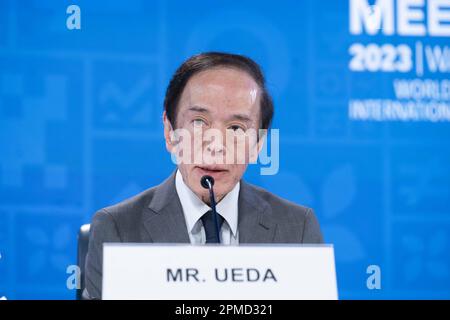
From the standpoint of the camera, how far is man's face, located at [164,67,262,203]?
5.93ft

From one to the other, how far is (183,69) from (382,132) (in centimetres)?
70

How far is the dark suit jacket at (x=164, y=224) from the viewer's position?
1.74 meters

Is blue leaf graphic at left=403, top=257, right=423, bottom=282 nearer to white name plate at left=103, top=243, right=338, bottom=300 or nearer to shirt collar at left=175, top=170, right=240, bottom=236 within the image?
shirt collar at left=175, top=170, right=240, bottom=236

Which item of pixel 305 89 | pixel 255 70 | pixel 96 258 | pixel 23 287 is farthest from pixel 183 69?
pixel 23 287

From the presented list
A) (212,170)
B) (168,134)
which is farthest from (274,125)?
(212,170)

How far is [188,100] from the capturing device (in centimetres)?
191

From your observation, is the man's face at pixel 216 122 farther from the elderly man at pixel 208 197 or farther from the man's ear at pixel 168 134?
the man's ear at pixel 168 134

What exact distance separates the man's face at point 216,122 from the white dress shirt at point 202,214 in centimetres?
2

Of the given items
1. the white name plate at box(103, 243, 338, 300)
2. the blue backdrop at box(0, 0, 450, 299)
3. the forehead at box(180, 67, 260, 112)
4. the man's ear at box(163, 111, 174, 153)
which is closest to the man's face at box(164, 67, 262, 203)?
the forehead at box(180, 67, 260, 112)

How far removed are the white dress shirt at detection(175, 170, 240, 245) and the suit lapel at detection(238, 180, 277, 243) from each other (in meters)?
0.02

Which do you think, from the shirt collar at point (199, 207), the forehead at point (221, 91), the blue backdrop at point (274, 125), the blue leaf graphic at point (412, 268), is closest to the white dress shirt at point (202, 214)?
the shirt collar at point (199, 207)

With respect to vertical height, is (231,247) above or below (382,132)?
below
